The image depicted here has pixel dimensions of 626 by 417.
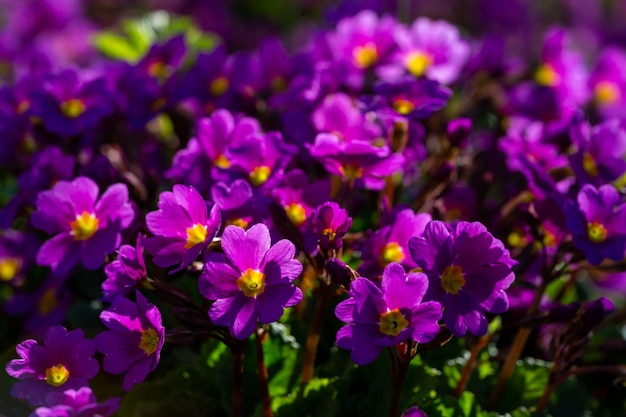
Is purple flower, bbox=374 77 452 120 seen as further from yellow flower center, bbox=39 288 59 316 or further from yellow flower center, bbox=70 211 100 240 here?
yellow flower center, bbox=39 288 59 316

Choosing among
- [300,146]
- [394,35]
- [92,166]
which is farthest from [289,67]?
[92,166]

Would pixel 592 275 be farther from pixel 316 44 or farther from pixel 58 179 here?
pixel 58 179

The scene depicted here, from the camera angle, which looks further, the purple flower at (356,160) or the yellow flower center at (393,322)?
the purple flower at (356,160)

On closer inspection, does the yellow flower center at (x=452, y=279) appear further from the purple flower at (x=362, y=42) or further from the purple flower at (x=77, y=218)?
the purple flower at (x=362, y=42)

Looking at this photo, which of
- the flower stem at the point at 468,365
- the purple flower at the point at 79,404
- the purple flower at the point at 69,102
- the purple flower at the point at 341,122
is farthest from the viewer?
the purple flower at the point at 69,102

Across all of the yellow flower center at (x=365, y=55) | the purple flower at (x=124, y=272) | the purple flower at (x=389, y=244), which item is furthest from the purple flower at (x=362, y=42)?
the purple flower at (x=124, y=272)
